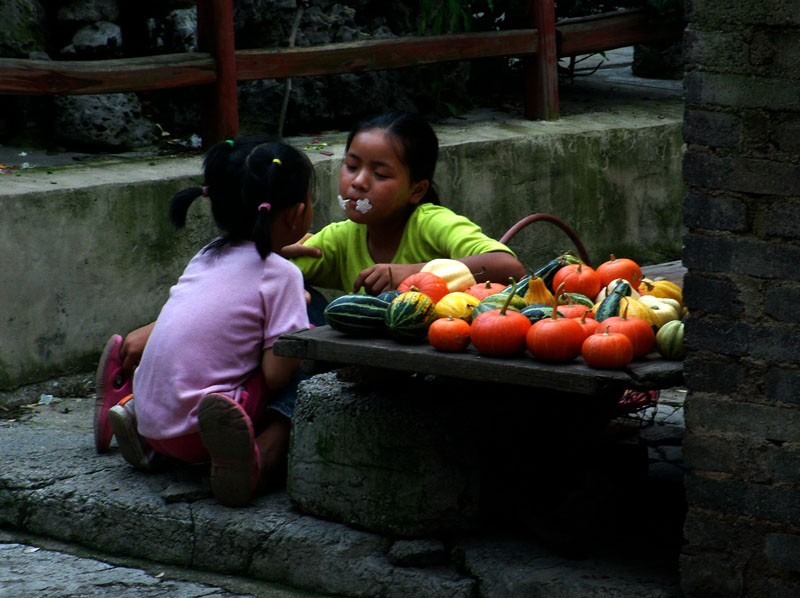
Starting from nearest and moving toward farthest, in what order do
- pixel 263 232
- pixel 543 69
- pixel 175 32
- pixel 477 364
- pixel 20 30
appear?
pixel 477 364
pixel 263 232
pixel 20 30
pixel 175 32
pixel 543 69

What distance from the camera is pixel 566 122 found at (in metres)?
7.33

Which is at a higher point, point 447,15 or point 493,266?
point 447,15

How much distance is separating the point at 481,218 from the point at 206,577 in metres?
3.37

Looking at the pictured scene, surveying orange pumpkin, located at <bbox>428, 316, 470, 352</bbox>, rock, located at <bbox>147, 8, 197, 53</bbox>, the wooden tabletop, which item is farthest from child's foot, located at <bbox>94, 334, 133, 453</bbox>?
rock, located at <bbox>147, 8, 197, 53</bbox>

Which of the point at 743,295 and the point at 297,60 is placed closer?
the point at 743,295

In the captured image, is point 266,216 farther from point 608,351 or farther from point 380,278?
point 608,351

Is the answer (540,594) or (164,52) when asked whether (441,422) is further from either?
(164,52)

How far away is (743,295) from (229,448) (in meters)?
1.62

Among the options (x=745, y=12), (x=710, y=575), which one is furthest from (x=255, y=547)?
(x=745, y=12)

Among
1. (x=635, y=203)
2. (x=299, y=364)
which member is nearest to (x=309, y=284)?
(x=299, y=364)

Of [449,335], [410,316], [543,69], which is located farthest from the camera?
[543,69]

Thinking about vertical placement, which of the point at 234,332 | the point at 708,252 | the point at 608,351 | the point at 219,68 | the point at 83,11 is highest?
the point at 83,11

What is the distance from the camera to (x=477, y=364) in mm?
3270

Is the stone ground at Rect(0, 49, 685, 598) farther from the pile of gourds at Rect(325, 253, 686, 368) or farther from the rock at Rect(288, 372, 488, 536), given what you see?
the pile of gourds at Rect(325, 253, 686, 368)
